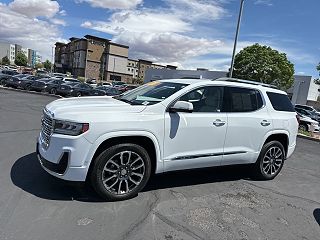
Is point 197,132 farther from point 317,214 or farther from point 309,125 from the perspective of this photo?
point 309,125

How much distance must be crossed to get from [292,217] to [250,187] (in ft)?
3.61

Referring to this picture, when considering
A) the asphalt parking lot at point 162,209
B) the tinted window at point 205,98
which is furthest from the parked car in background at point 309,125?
the tinted window at point 205,98

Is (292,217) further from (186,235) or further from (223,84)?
(223,84)

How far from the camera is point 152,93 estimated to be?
4727 mm

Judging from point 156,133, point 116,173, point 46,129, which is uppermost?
A: point 156,133

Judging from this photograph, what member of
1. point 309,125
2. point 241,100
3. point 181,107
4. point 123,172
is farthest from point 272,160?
point 309,125

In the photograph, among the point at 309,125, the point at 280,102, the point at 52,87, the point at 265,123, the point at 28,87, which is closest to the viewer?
the point at 265,123

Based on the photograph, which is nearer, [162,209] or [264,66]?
[162,209]

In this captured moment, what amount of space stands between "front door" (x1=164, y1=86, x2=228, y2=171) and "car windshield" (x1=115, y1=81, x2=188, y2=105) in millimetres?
257

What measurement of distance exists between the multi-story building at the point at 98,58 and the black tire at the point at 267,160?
8962 cm

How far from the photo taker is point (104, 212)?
3.67 m

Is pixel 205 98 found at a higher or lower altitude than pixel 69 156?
higher

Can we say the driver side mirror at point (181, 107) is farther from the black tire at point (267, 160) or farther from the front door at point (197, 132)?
the black tire at point (267, 160)

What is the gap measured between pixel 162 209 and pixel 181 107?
1413 millimetres
